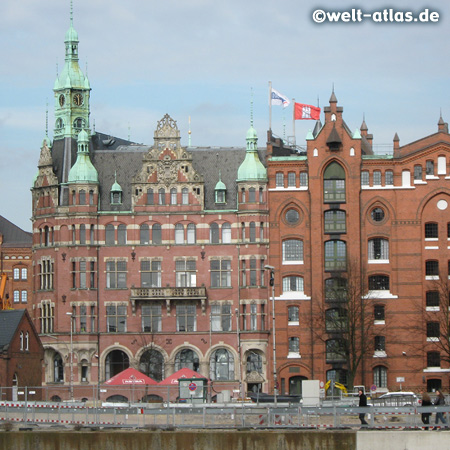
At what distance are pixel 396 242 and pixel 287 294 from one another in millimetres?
10802

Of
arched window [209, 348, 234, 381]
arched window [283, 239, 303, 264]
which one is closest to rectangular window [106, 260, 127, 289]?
arched window [209, 348, 234, 381]

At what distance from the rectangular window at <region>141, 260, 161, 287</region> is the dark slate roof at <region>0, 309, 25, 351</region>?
18.3 meters

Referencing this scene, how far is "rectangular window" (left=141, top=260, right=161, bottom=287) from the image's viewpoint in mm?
128125

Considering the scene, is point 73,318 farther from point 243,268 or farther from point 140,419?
point 140,419

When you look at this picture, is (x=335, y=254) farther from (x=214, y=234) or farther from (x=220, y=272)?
(x=214, y=234)

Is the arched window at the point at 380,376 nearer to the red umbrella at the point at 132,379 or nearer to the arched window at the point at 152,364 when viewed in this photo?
the arched window at the point at 152,364

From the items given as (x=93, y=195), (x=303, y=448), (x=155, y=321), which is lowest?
(x=303, y=448)

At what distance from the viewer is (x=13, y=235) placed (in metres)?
185

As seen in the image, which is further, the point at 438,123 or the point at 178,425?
the point at 438,123

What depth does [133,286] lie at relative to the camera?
128 meters

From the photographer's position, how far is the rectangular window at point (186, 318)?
12700cm

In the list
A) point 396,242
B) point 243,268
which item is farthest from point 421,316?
point 243,268

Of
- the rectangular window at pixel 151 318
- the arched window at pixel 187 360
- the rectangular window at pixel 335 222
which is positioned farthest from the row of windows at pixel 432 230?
the rectangular window at pixel 151 318

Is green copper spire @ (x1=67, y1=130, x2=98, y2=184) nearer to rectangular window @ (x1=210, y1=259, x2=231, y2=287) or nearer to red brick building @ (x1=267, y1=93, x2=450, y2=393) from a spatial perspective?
rectangular window @ (x1=210, y1=259, x2=231, y2=287)
